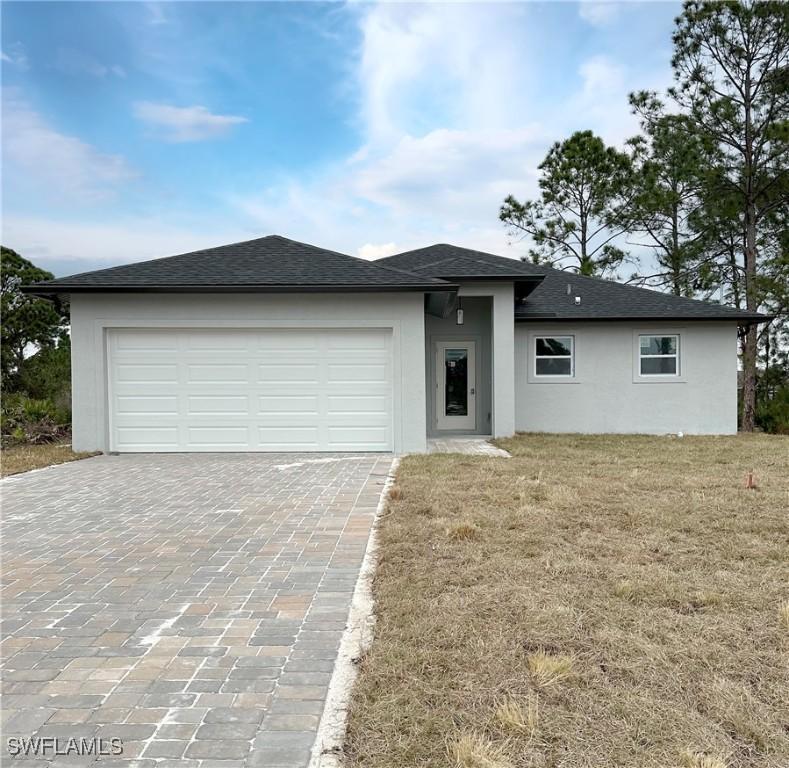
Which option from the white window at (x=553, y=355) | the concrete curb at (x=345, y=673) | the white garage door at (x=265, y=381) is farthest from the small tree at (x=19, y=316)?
the concrete curb at (x=345, y=673)

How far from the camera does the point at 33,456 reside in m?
10.8

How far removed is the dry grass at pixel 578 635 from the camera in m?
2.41

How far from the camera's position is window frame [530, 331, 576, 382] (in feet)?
48.4

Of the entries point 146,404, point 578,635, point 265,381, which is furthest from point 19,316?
point 578,635

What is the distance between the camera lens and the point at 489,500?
678cm

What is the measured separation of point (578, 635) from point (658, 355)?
42.9 feet

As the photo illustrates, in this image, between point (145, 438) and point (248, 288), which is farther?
point (145, 438)

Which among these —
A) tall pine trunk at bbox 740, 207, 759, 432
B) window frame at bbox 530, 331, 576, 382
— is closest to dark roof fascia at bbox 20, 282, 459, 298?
window frame at bbox 530, 331, 576, 382

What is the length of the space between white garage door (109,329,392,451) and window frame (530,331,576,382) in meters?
5.28

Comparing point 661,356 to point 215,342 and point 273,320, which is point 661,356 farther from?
point 215,342

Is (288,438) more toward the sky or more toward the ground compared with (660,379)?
more toward the ground

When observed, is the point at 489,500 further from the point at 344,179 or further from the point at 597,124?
the point at 597,124

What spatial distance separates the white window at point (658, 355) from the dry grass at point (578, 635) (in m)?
8.22

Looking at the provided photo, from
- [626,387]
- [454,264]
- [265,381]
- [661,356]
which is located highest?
[454,264]
